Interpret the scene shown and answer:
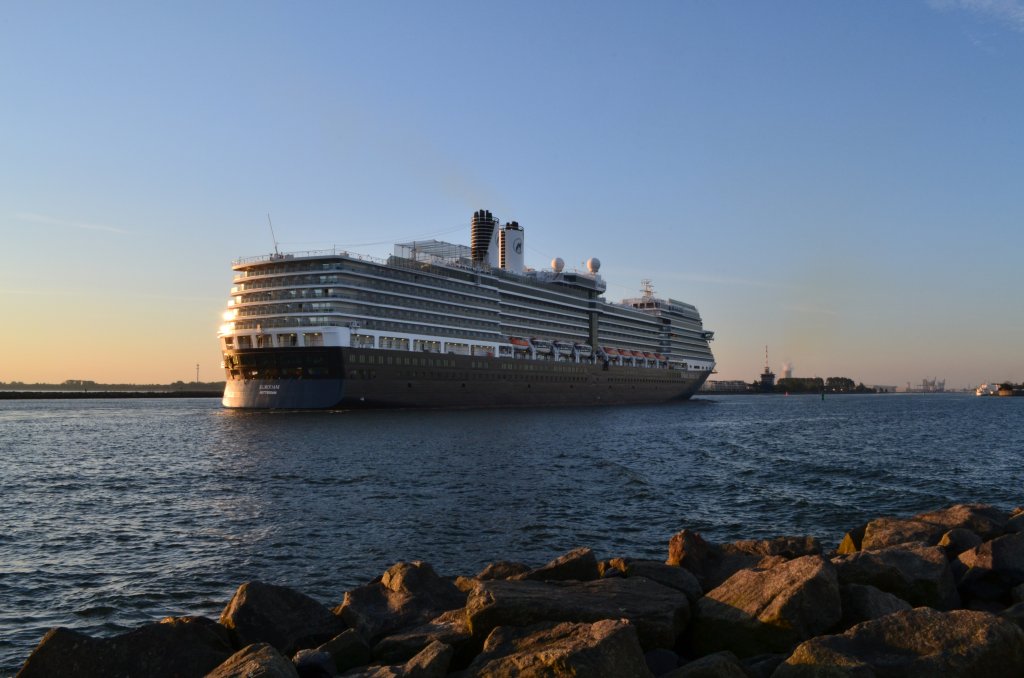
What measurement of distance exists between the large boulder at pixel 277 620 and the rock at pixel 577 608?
2524 mm

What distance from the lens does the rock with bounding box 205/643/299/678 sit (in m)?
7.24

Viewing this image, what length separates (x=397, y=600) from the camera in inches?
435

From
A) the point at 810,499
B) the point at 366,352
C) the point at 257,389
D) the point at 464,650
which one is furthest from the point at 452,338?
the point at 464,650

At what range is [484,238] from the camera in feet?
358

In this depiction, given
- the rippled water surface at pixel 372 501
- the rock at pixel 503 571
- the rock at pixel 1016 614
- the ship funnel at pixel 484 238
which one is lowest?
the rippled water surface at pixel 372 501

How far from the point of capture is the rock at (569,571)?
11.4 m

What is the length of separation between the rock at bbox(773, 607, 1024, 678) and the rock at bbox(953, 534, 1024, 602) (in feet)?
15.0

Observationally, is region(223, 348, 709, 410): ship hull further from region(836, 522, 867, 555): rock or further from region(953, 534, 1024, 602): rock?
region(953, 534, 1024, 602): rock

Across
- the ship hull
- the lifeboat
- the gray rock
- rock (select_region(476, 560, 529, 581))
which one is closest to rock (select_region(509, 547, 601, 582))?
rock (select_region(476, 560, 529, 581))

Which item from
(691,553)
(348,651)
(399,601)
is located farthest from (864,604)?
(348,651)

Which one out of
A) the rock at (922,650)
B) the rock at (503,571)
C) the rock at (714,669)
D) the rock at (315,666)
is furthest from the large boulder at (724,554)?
the rock at (315,666)

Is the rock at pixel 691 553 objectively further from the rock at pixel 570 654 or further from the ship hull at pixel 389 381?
the ship hull at pixel 389 381

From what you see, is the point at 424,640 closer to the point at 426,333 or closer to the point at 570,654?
the point at 570,654

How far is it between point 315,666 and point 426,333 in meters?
69.9
